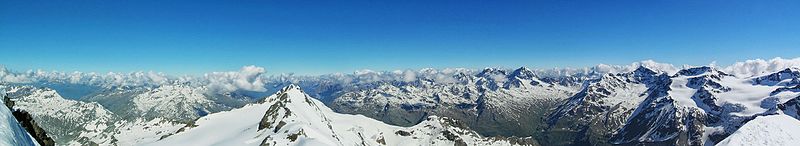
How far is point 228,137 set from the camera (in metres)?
180

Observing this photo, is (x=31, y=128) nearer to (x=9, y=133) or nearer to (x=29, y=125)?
(x=29, y=125)

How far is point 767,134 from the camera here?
4147 centimetres

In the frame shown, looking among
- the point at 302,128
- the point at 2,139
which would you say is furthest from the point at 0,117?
the point at 302,128

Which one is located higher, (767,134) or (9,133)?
(9,133)

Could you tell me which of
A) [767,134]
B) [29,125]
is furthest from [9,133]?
[767,134]

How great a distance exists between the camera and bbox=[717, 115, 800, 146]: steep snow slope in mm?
40531

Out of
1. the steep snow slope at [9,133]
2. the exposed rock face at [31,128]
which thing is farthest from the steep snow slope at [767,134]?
A: the exposed rock face at [31,128]

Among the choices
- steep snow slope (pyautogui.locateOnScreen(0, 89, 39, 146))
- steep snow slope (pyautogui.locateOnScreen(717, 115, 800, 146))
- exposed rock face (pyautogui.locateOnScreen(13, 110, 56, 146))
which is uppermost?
steep snow slope (pyautogui.locateOnScreen(0, 89, 39, 146))

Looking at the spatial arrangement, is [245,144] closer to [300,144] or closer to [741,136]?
[300,144]

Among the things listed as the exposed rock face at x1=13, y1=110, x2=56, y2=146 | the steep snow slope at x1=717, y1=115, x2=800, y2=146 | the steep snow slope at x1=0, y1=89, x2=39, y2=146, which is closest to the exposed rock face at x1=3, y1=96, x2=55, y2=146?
the exposed rock face at x1=13, y1=110, x2=56, y2=146

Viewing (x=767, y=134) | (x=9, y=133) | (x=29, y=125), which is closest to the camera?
(x=9, y=133)

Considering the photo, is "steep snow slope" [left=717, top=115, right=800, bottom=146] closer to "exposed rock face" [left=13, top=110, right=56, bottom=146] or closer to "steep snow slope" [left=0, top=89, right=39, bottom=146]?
"steep snow slope" [left=0, top=89, right=39, bottom=146]

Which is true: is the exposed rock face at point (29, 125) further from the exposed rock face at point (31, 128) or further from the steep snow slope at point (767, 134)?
the steep snow slope at point (767, 134)

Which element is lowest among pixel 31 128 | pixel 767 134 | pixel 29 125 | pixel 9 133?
pixel 767 134
